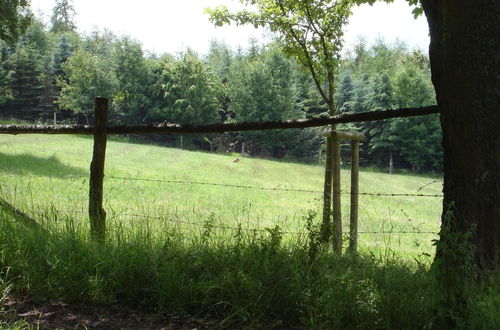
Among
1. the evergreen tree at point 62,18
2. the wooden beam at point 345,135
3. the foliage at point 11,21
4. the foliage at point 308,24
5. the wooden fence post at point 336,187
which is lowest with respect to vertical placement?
the wooden fence post at point 336,187

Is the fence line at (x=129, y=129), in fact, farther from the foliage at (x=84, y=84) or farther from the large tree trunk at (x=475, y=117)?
the foliage at (x=84, y=84)

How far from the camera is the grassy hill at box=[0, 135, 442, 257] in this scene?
8.92 m

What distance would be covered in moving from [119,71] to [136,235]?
72.3m

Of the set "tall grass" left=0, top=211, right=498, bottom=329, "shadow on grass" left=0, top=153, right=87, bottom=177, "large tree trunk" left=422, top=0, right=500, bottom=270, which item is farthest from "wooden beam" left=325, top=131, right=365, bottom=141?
"shadow on grass" left=0, top=153, right=87, bottom=177

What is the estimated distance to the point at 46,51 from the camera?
7931 centimetres

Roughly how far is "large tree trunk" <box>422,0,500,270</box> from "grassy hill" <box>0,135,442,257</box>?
2758mm

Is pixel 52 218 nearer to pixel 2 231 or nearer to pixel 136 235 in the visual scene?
pixel 2 231

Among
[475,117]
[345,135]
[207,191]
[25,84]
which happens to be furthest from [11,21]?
[25,84]

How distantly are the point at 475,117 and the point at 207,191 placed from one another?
15150mm

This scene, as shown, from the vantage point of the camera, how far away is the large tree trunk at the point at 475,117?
12.2ft

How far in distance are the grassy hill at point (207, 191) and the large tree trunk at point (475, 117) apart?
2.76 meters

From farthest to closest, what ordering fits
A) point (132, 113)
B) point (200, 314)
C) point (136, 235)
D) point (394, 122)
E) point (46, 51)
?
1. point (46, 51)
2. point (132, 113)
3. point (394, 122)
4. point (136, 235)
5. point (200, 314)

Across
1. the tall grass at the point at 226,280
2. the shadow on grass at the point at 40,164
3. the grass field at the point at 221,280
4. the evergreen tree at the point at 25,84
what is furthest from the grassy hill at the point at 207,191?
the evergreen tree at the point at 25,84

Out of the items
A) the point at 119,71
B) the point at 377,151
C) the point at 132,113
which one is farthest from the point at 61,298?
the point at 119,71
